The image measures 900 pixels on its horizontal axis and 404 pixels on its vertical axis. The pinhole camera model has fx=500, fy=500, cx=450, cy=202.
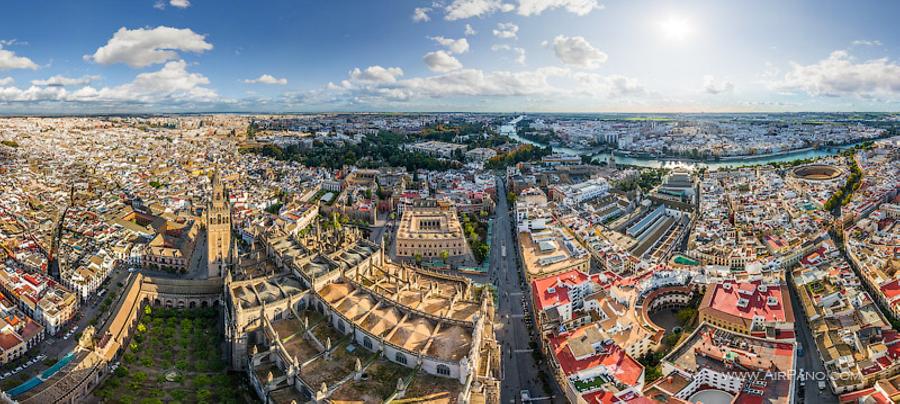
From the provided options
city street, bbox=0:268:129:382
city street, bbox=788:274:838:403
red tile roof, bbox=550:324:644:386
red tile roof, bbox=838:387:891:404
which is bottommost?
city street, bbox=788:274:838:403

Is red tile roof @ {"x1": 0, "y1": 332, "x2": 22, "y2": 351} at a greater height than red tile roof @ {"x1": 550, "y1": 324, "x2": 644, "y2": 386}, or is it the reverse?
red tile roof @ {"x1": 0, "y1": 332, "x2": 22, "y2": 351}

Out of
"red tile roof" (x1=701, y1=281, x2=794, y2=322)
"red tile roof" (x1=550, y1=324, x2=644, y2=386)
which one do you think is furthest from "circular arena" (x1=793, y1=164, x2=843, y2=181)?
"red tile roof" (x1=550, y1=324, x2=644, y2=386)

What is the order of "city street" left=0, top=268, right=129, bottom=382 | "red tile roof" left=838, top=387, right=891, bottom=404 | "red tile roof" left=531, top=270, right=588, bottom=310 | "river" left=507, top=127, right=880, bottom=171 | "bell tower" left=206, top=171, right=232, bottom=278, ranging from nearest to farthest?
"red tile roof" left=838, top=387, right=891, bottom=404 → "city street" left=0, top=268, right=129, bottom=382 → "red tile roof" left=531, top=270, right=588, bottom=310 → "bell tower" left=206, top=171, right=232, bottom=278 → "river" left=507, top=127, right=880, bottom=171

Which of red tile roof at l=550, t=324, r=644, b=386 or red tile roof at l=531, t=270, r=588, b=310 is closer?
red tile roof at l=550, t=324, r=644, b=386

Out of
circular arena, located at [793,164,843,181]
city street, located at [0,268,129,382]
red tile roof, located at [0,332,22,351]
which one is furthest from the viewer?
circular arena, located at [793,164,843,181]

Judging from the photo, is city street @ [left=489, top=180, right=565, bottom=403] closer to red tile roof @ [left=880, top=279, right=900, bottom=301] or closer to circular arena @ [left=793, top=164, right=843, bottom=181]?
red tile roof @ [left=880, top=279, right=900, bottom=301]

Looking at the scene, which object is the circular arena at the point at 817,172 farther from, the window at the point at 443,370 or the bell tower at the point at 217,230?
the bell tower at the point at 217,230

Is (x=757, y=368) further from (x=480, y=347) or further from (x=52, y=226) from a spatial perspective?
(x=52, y=226)

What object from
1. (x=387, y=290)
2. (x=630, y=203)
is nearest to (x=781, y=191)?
(x=630, y=203)
